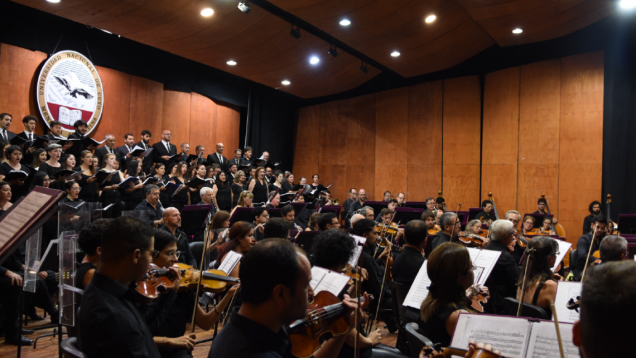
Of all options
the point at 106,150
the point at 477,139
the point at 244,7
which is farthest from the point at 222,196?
the point at 477,139

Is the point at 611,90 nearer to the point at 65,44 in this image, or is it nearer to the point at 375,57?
the point at 375,57

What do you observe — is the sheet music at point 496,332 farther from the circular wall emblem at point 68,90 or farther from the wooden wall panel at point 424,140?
the wooden wall panel at point 424,140

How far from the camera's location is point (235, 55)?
1031cm

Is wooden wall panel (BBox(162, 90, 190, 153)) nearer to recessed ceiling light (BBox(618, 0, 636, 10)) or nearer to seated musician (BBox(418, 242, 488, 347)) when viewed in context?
recessed ceiling light (BBox(618, 0, 636, 10))

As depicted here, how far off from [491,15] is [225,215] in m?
6.95

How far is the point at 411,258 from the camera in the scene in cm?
404

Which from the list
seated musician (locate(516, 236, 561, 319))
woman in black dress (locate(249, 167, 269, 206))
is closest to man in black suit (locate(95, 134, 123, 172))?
woman in black dress (locate(249, 167, 269, 206))

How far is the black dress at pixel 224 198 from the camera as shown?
901 cm

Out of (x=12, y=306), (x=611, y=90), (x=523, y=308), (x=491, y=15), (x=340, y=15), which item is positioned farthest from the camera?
(x=611, y=90)

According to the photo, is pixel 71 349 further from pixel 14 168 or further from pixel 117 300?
pixel 14 168

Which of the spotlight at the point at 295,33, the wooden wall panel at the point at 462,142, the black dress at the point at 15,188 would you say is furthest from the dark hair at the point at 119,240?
the wooden wall panel at the point at 462,142

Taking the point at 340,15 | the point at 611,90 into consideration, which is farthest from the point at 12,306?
the point at 611,90

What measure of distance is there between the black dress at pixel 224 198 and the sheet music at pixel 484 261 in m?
6.23

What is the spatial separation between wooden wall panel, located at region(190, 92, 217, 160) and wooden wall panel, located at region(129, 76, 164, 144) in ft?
3.09
